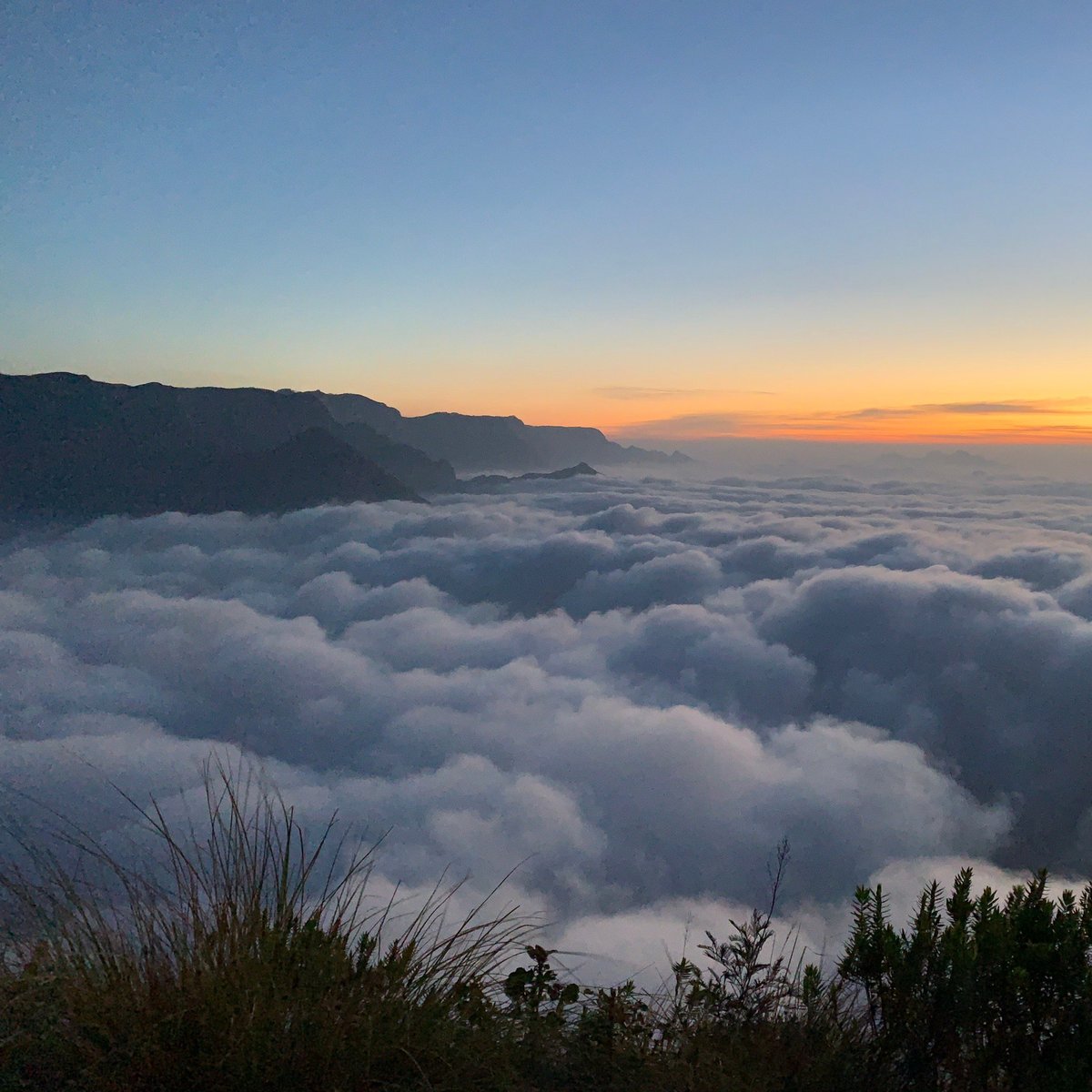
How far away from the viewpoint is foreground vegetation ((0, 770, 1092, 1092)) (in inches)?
94.7

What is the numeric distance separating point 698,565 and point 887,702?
68.8 m

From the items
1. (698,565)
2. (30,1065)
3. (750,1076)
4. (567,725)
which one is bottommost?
(567,725)

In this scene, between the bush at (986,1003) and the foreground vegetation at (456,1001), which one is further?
the bush at (986,1003)

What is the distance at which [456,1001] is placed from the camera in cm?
289

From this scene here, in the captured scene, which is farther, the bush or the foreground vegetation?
the bush

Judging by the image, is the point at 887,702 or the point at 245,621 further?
the point at 245,621

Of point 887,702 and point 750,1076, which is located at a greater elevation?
point 750,1076

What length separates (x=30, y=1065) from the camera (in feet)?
7.76

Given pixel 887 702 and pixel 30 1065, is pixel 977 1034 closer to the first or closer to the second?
pixel 30 1065

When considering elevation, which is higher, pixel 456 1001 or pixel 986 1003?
pixel 456 1001

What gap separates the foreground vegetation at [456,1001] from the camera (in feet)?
7.89

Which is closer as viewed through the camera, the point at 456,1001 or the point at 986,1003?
the point at 456,1001

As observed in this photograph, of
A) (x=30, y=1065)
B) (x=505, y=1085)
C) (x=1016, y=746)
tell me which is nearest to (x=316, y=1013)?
(x=505, y=1085)

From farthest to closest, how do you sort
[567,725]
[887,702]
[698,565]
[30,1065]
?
[698,565] < [887,702] < [567,725] < [30,1065]
